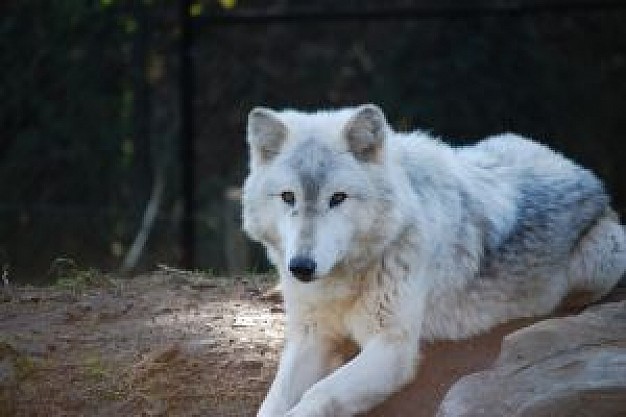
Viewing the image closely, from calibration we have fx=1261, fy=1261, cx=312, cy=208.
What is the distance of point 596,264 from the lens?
5637mm

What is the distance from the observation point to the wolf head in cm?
457

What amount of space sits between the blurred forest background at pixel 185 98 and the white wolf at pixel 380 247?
3.27 m

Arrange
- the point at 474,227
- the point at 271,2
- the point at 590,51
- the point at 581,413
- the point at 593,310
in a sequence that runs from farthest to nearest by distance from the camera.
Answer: the point at 271,2 → the point at 590,51 → the point at 474,227 → the point at 593,310 → the point at 581,413

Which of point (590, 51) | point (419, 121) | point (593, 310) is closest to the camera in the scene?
point (593, 310)

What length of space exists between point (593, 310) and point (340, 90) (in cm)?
519

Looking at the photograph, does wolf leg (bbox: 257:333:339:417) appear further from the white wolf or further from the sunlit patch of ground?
the sunlit patch of ground

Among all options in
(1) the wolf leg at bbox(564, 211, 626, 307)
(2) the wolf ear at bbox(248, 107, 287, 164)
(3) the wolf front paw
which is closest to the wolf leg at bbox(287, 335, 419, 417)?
(3) the wolf front paw

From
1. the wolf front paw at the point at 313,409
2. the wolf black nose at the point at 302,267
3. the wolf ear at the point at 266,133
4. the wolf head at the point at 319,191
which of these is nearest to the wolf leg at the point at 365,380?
the wolf front paw at the point at 313,409

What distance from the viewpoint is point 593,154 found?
30.7 ft

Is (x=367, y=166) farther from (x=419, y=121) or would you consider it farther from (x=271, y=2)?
(x=271, y=2)

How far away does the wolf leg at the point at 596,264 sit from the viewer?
5633 mm

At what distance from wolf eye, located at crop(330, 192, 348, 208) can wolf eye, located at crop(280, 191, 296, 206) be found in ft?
0.46

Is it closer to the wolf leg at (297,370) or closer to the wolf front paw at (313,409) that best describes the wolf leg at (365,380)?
the wolf front paw at (313,409)

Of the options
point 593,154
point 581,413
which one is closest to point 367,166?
point 581,413
